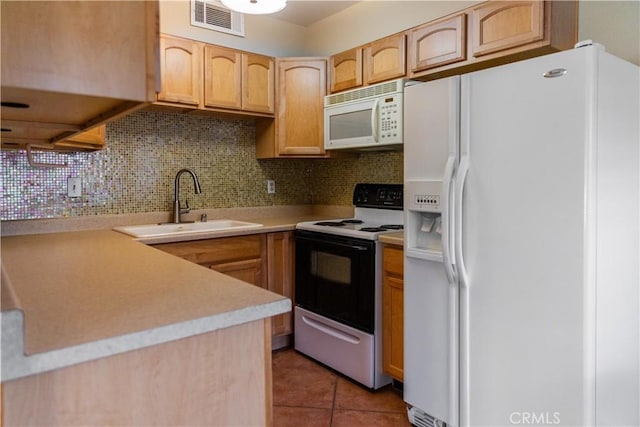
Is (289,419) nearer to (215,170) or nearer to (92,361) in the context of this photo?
(92,361)

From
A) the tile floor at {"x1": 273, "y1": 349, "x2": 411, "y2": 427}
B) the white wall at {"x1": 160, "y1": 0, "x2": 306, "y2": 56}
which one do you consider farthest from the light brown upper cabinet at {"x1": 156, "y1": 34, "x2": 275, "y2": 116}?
the tile floor at {"x1": 273, "y1": 349, "x2": 411, "y2": 427}

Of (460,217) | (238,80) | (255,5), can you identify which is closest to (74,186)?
(238,80)

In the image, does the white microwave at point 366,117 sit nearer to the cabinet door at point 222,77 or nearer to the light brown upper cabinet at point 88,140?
the cabinet door at point 222,77

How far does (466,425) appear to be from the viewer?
75.9 inches

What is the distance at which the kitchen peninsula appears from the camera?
82 centimetres

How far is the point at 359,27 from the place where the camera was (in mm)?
3215

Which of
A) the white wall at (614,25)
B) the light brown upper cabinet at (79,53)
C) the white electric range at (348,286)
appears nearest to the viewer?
the light brown upper cabinet at (79,53)

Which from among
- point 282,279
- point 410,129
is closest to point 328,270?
point 282,279

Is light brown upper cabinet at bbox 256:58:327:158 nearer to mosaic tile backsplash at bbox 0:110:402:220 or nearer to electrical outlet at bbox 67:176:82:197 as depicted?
mosaic tile backsplash at bbox 0:110:402:220

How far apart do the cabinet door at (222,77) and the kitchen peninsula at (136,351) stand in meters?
1.86

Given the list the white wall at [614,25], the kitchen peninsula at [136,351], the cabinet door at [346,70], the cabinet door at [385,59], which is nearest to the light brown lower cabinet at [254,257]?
the cabinet door at [346,70]

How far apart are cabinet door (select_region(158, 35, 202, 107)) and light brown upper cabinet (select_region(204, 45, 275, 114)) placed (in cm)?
7

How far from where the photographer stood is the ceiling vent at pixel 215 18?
3039 mm

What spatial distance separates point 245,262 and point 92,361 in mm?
1989
